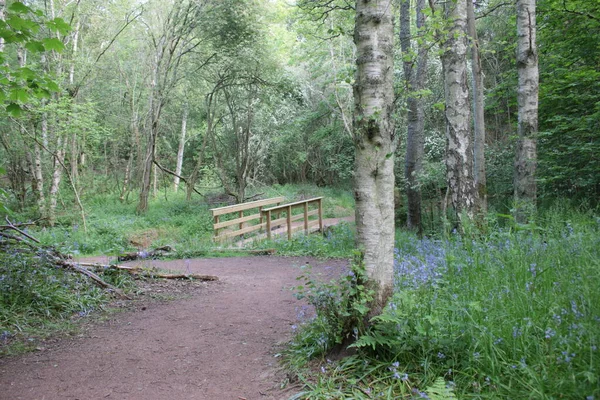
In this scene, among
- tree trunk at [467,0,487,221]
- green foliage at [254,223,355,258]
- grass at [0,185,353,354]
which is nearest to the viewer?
grass at [0,185,353,354]

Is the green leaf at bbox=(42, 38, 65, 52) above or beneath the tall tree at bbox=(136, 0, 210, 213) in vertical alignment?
beneath

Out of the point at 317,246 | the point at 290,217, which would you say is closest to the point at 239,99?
the point at 290,217

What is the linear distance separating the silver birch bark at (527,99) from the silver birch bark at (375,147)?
174 inches

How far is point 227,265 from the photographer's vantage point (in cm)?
791

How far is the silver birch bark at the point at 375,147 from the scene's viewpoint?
289 cm

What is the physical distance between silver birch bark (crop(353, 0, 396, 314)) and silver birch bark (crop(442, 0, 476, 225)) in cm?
381

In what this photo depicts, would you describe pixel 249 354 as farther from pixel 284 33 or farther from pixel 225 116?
pixel 284 33

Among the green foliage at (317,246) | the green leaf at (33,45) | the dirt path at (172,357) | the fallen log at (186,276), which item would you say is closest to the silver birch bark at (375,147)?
the dirt path at (172,357)

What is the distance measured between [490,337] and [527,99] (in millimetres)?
5644

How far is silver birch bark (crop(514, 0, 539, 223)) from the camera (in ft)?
21.1

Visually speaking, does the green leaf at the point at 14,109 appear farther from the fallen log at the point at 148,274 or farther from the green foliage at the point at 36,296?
the fallen log at the point at 148,274

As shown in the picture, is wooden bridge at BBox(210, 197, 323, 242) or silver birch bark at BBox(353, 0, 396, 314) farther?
wooden bridge at BBox(210, 197, 323, 242)

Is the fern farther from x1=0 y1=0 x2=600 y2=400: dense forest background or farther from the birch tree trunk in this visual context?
the birch tree trunk

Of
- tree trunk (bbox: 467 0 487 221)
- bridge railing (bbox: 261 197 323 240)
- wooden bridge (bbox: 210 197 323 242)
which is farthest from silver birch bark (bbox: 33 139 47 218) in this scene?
tree trunk (bbox: 467 0 487 221)
